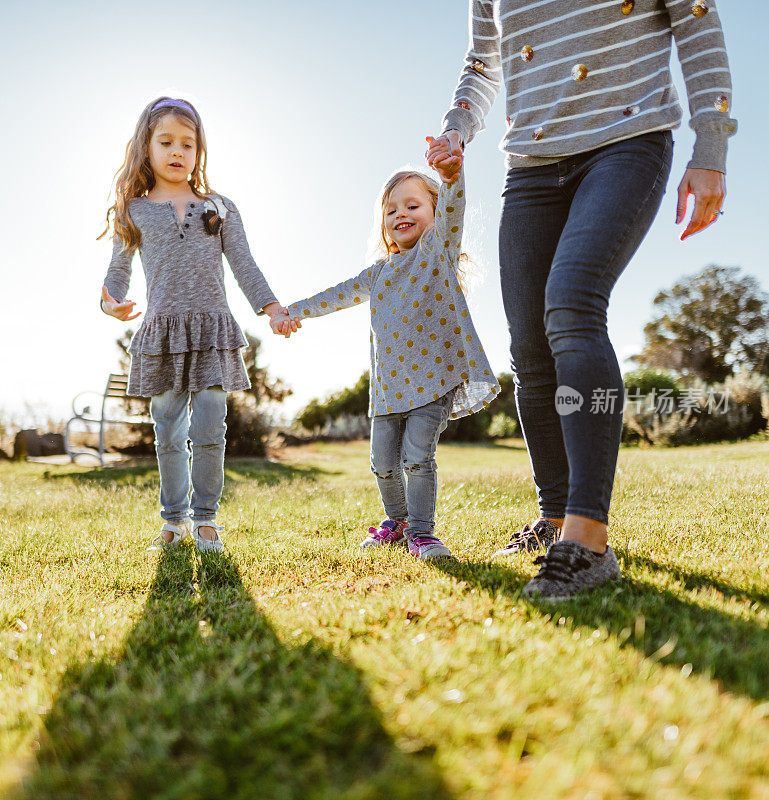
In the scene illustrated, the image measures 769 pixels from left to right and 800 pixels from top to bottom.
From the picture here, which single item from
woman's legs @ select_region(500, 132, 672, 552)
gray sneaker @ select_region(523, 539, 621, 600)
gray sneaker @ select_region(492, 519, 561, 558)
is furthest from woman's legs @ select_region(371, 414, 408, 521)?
gray sneaker @ select_region(523, 539, 621, 600)

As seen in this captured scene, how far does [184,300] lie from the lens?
3.23 meters

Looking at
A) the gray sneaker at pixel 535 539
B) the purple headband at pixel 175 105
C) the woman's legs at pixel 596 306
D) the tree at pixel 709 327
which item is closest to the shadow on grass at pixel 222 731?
the woman's legs at pixel 596 306

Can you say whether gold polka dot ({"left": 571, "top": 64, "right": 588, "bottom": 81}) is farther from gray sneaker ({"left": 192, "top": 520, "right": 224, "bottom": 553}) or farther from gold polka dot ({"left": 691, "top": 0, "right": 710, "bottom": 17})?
gray sneaker ({"left": 192, "top": 520, "right": 224, "bottom": 553})

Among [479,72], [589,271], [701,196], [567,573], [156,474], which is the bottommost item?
[156,474]

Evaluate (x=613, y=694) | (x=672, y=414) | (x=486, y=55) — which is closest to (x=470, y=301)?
(x=486, y=55)

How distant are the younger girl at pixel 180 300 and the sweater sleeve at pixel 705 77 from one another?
197 centimetres

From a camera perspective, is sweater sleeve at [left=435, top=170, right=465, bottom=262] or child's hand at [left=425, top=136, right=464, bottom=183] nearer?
child's hand at [left=425, top=136, right=464, bottom=183]

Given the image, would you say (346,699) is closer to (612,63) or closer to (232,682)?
(232,682)

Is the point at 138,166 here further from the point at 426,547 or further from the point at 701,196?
the point at 701,196

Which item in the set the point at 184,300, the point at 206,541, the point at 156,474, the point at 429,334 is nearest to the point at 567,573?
the point at 429,334

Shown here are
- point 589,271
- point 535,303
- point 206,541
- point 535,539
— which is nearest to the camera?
point 589,271

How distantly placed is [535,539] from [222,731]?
5.70 feet

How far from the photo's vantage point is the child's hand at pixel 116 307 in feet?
10.6

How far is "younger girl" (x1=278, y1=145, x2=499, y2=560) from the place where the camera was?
9.52 feet
